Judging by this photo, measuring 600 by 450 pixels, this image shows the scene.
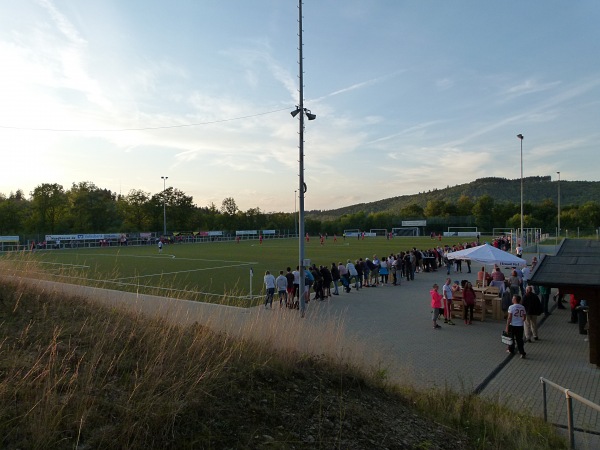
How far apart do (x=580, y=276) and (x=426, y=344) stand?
13.4 feet

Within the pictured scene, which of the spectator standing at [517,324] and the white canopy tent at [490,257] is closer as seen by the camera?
the spectator standing at [517,324]

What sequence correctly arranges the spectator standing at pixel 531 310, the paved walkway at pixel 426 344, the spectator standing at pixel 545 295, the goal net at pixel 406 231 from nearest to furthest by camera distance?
the paved walkway at pixel 426 344 < the spectator standing at pixel 531 310 < the spectator standing at pixel 545 295 < the goal net at pixel 406 231

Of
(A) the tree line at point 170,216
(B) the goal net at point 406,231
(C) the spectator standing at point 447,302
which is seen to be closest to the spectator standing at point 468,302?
(C) the spectator standing at point 447,302

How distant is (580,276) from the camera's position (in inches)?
399

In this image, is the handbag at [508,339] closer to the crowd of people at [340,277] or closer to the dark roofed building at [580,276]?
the dark roofed building at [580,276]

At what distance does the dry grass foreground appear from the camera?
3.44m

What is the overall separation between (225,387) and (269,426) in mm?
649

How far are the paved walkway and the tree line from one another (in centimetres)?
6192

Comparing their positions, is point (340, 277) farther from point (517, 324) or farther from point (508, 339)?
point (517, 324)

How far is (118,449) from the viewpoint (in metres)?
3.22

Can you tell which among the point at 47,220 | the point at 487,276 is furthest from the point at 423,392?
the point at 47,220

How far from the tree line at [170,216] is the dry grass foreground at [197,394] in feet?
214

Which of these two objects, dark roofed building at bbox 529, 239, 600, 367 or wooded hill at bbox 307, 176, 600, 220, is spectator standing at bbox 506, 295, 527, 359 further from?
wooded hill at bbox 307, 176, 600, 220

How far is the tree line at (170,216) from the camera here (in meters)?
74.3
